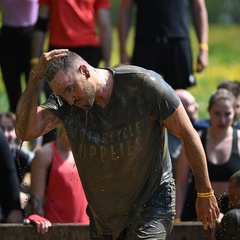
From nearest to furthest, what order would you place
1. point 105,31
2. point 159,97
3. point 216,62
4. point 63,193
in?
1. point 159,97
2. point 63,193
3. point 105,31
4. point 216,62

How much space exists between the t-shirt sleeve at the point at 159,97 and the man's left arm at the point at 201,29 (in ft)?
13.6

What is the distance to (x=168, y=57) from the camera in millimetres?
10828

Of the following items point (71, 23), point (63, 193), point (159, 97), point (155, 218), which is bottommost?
point (63, 193)

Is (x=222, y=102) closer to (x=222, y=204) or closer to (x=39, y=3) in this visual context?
(x=222, y=204)

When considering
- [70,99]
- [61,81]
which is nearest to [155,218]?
[70,99]

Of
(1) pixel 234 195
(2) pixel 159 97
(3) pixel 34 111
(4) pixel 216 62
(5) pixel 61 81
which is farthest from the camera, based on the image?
(4) pixel 216 62

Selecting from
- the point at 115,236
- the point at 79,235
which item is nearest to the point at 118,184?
the point at 115,236

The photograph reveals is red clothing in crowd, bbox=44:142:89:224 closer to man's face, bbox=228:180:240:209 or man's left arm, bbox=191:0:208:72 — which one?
man's face, bbox=228:180:240:209

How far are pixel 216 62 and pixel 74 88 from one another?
14.4 m

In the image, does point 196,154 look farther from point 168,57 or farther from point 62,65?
point 168,57

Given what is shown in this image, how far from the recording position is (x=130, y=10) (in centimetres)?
1109

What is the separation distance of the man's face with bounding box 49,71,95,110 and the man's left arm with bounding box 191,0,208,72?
4365 millimetres

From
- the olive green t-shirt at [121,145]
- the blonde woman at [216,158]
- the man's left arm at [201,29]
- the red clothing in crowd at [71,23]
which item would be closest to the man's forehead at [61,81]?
the olive green t-shirt at [121,145]

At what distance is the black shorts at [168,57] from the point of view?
35.4ft
